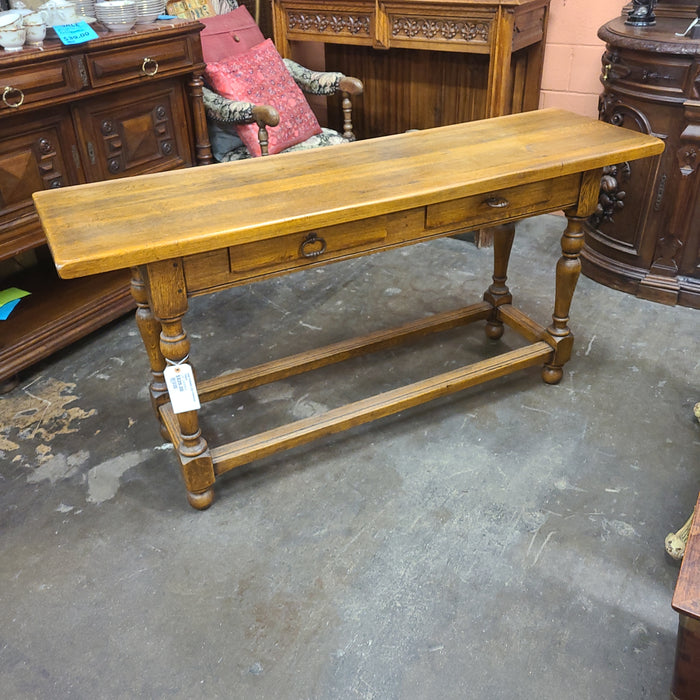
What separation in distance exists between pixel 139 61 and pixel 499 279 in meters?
1.62

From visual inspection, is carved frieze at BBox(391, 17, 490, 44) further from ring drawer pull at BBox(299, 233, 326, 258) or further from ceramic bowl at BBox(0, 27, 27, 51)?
ring drawer pull at BBox(299, 233, 326, 258)

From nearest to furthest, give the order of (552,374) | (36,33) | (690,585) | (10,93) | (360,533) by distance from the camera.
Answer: (690,585), (360,533), (10,93), (36,33), (552,374)

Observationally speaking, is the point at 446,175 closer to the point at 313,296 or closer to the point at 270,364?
the point at 270,364

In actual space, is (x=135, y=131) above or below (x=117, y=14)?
below

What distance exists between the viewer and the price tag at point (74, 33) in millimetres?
2368

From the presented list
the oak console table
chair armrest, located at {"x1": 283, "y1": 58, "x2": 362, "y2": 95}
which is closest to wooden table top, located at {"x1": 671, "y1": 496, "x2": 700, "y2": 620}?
the oak console table

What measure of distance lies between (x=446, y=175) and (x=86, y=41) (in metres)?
1.44

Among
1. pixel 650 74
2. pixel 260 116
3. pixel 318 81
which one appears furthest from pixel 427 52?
pixel 650 74

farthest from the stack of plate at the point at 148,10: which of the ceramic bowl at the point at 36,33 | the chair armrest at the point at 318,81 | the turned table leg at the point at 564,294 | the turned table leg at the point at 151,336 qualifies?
the turned table leg at the point at 564,294

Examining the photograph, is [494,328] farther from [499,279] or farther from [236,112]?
[236,112]

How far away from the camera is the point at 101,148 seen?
2.69 metres

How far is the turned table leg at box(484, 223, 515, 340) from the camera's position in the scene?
2.56 meters

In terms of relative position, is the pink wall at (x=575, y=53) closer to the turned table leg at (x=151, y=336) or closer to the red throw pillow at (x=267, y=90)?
the red throw pillow at (x=267, y=90)

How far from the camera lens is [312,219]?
165 cm
